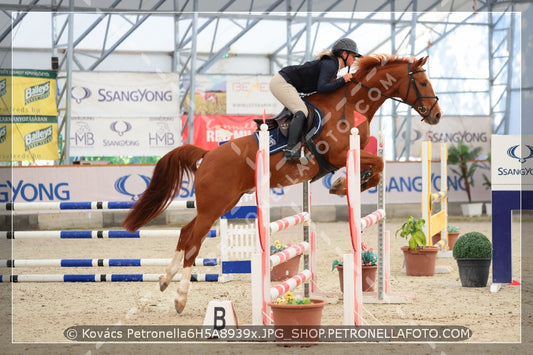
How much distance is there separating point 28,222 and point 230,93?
20.1ft

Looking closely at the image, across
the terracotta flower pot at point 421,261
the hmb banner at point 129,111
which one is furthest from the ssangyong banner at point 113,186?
the terracotta flower pot at point 421,261

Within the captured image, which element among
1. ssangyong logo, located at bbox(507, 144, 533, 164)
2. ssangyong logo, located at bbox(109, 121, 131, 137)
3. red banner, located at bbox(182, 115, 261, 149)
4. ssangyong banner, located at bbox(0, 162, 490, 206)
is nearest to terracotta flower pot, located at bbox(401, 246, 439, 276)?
ssangyong logo, located at bbox(507, 144, 533, 164)

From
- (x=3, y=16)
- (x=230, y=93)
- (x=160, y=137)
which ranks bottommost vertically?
(x=160, y=137)

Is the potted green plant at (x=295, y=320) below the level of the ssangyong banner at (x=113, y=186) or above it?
below

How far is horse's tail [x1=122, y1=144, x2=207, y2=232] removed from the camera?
5.01m

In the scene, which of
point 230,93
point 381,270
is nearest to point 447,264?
point 381,270

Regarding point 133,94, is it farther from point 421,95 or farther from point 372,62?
point 421,95

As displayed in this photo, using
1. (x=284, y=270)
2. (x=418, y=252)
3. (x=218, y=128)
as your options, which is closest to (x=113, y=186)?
(x=218, y=128)

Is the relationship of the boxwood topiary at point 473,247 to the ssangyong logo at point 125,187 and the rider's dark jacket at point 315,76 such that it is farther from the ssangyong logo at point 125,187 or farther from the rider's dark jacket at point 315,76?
the ssangyong logo at point 125,187

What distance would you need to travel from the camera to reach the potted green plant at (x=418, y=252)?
656 cm

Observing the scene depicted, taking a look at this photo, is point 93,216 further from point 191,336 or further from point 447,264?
point 191,336

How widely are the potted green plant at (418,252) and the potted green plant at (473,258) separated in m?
0.70

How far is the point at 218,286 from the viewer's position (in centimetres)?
623

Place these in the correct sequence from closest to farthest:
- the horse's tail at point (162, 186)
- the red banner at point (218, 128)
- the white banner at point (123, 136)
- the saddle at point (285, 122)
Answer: the saddle at point (285, 122) → the horse's tail at point (162, 186) → the white banner at point (123, 136) → the red banner at point (218, 128)
